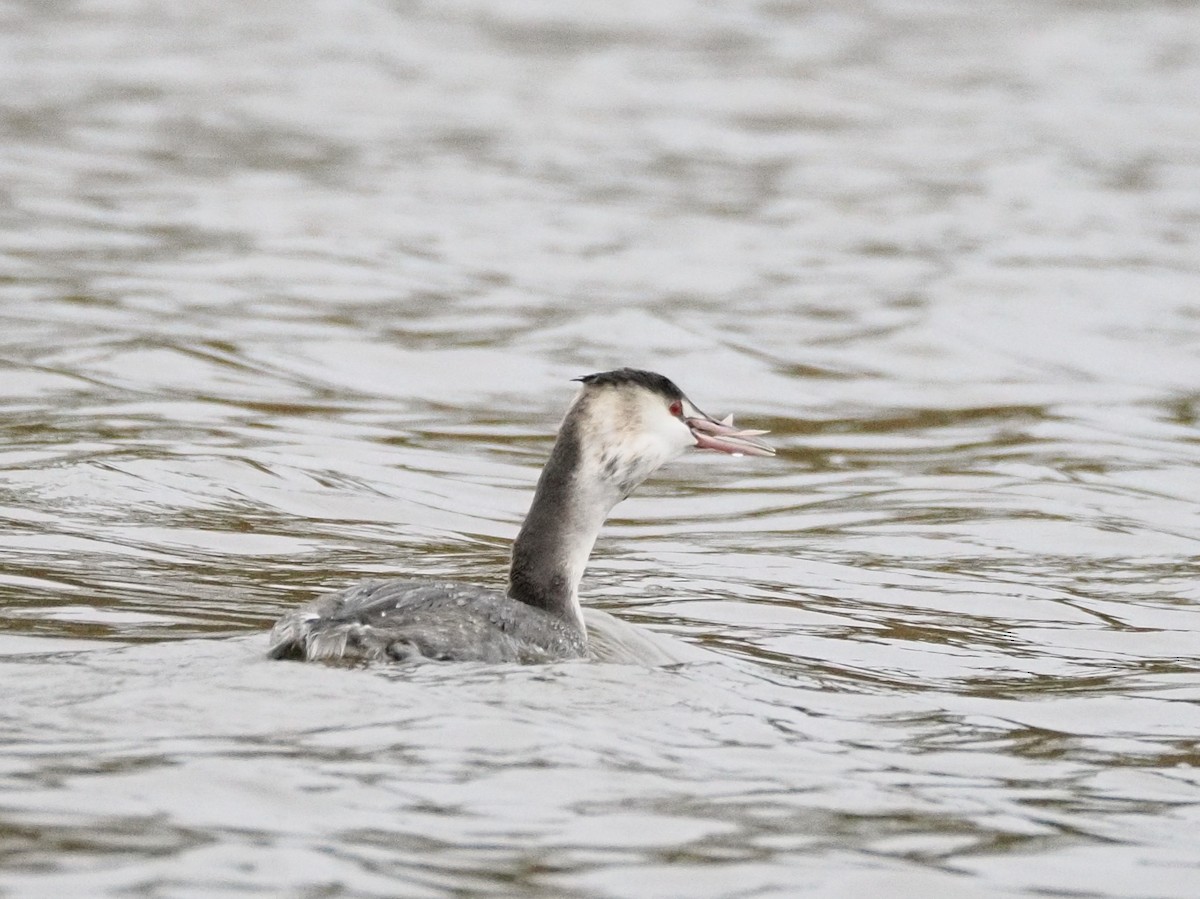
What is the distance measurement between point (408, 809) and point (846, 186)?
16.4m

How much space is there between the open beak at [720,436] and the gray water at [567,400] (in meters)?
0.69

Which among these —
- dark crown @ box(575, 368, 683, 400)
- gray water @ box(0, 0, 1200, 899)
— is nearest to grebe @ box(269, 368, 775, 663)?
dark crown @ box(575, 368, 683, 400)

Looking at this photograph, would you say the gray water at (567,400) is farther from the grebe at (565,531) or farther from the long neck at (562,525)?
the long neck at (562,525)

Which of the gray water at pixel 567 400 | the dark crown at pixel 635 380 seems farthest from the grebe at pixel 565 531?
the gray water at pixel 567 400

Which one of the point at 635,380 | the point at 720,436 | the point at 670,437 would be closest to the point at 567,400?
the point at 720,436

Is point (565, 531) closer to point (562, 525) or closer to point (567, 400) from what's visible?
point (562, 525)

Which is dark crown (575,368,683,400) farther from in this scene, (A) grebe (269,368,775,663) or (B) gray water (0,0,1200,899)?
(B) gray water (0,0,1200,899)

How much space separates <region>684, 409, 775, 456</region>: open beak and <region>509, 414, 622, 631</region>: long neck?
0.37 metres

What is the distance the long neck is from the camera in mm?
7496

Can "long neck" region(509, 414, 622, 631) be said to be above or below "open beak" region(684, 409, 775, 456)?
below

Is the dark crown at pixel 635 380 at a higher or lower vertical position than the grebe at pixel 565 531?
higher

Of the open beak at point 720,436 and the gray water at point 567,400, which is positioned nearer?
the gray water at point 567,400

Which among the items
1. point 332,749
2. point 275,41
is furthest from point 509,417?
point 275,41

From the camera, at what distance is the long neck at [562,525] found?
750 centimetres
